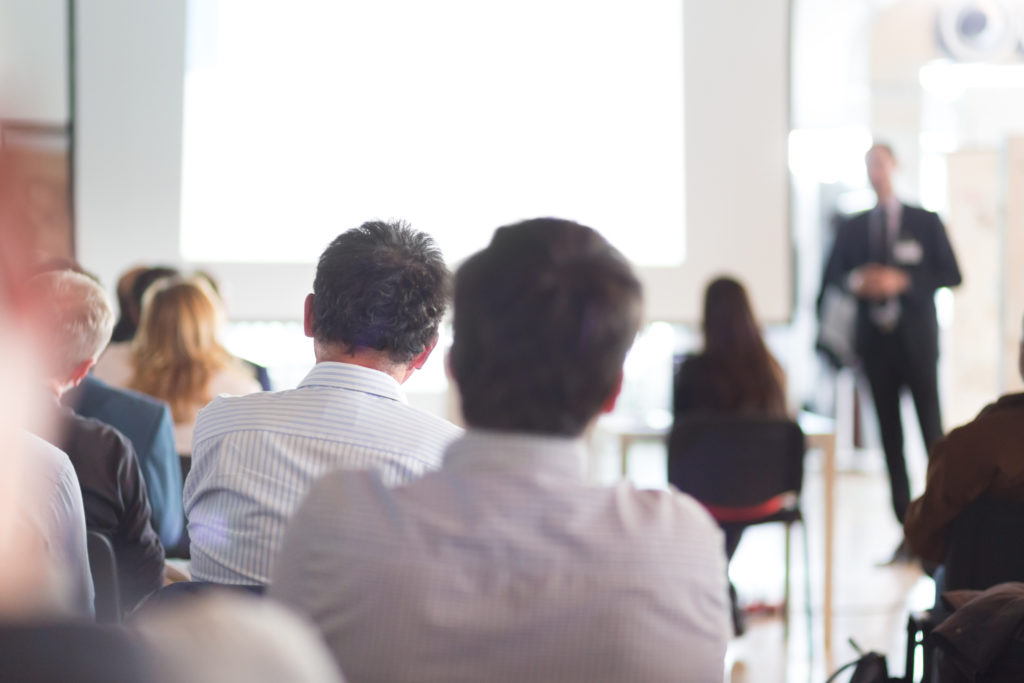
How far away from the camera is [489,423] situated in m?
1.07


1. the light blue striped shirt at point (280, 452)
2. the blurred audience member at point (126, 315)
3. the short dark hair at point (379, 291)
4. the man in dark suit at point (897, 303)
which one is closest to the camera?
the light blue striped shirt at point (280, 452)

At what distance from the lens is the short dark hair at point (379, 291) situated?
1794 mm

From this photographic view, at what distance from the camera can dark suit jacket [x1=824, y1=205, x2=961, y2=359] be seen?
15.9 feet

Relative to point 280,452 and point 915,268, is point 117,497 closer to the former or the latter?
point 280,452

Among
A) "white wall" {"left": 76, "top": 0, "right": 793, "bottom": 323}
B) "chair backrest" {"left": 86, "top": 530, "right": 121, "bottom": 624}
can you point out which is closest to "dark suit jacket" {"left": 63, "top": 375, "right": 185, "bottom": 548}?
"chair backrest" {"left": 86, "top": 530, "right": 121, "bottom": 624}

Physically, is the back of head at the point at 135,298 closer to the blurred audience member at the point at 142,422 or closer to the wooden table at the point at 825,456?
the blurred audience member at the point at 142,422

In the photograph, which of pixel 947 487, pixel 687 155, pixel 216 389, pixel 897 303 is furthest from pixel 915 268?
pixel 216 389

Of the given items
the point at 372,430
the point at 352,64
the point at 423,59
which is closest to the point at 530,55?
the point at 423,59

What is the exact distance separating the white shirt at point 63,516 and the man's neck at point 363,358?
0.43 meters

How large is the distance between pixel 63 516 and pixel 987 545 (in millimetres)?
1745

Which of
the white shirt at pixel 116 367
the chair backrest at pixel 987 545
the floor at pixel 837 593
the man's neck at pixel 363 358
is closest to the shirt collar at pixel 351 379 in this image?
the man's neck at pixel 363 358

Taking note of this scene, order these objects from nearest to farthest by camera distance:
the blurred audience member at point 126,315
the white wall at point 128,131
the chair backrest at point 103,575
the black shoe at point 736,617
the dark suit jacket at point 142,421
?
the chair backrest at point 103,575 → the dark suit jacket at point 142,421 → the black shoe at point 736,617 → the blurred audience member at point 126,315 → the white wall at point 128,131

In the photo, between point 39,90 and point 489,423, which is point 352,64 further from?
point 39,90

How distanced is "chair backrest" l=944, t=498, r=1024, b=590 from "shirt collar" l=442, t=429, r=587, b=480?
151cm
